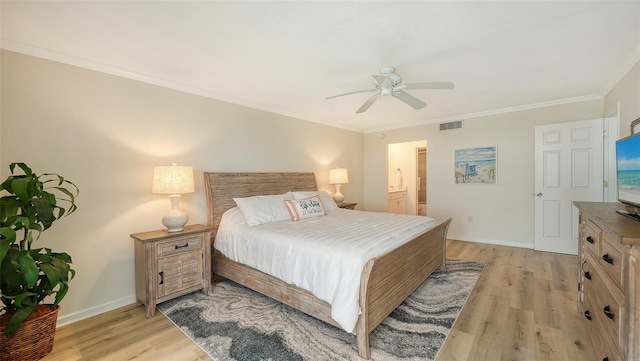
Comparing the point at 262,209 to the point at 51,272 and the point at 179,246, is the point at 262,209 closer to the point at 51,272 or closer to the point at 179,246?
the point at 179,246

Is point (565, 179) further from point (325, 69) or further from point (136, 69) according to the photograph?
point (136, 69)

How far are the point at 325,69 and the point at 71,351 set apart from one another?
10.6 ft

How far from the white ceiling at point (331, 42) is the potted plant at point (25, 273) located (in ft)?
3.88

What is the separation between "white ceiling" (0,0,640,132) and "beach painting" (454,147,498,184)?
1.49 meters

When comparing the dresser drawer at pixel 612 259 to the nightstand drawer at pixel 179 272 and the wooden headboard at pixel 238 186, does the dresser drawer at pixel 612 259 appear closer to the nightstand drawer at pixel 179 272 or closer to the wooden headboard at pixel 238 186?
the nightstand drawer at pixel 179 272

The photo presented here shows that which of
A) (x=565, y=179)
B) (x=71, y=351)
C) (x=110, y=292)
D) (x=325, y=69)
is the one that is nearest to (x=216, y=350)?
(x=71, y=351)

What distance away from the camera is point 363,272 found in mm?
1900

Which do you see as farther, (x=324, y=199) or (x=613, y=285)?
(x=324, y=199)

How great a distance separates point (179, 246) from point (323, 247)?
157 centimetres

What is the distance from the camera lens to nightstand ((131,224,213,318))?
254 centimetres

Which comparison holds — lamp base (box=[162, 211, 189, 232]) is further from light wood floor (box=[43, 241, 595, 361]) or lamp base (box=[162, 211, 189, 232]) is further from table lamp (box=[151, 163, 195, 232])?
light wood floor (box=[43, 241, 595, 361])

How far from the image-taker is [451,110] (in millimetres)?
4598

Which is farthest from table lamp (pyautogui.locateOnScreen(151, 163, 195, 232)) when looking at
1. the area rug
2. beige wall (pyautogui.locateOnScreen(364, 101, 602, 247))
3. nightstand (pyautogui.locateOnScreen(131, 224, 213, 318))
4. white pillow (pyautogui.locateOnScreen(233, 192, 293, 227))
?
beige wall (pyautogui.locateOnScreen(364, 101, 602, 247))

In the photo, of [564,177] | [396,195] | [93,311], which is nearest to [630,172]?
[564,177]
